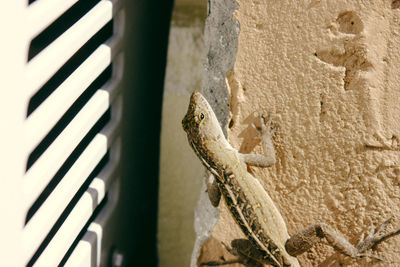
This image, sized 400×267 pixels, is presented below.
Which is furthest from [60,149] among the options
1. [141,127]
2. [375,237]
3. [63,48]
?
[375,237]

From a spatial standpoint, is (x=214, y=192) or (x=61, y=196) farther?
(x=214, y=192)

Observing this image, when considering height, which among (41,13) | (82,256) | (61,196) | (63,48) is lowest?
(82,256)

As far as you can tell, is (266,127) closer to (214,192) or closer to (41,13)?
(214,192)

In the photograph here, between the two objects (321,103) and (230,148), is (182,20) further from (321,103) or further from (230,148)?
(321,103)

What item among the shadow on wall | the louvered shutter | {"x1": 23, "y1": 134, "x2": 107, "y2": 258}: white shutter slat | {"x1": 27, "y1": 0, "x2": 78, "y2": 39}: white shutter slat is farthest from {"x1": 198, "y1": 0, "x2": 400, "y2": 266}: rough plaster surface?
{"x1": 27, "y1": 0, "x2": 78, "y2": 39}: white shutter slat

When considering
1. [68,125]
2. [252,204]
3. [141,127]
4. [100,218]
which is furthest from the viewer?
[141,127]
